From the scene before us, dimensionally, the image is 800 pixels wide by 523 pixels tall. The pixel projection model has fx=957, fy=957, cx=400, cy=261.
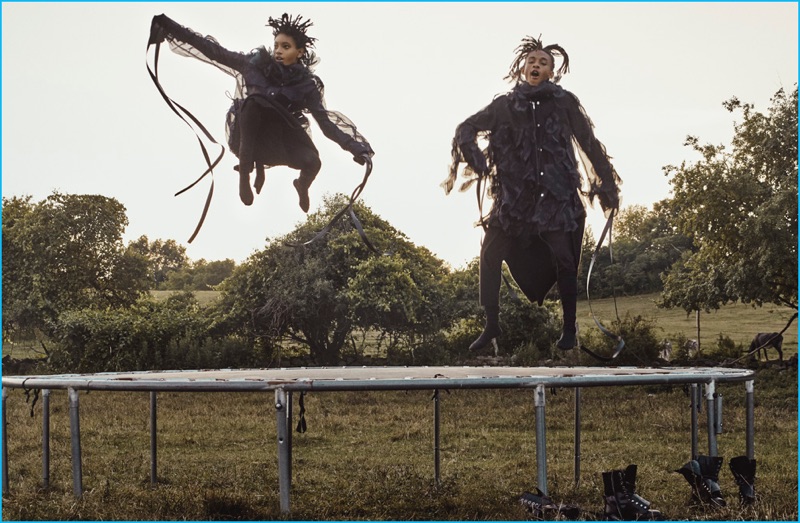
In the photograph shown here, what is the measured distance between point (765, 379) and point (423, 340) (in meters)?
3.97

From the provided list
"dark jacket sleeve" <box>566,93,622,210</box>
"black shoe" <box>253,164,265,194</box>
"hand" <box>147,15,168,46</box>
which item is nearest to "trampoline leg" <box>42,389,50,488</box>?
"black shoe" <box>253,164,265,194</box>

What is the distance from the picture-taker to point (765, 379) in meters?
10.4

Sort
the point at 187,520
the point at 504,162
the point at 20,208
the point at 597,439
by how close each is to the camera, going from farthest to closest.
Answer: the point at 20,208 < the point at 597,439 < the point at 504,162 < the point at 187,520

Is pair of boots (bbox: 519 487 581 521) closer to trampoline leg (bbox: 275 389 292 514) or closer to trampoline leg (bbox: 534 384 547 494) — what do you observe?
trampoline leg (bbox: 534 384 547 494)

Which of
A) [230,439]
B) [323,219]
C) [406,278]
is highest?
[323,219]

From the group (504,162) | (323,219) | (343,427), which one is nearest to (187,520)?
(504,162)

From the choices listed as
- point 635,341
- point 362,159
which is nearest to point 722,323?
point 635,341

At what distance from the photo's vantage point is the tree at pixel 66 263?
12.1 m

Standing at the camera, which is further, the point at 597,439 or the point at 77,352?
the point at 77,352

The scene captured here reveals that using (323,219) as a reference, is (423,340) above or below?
below

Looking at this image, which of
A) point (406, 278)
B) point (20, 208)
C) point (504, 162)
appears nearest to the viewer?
point (504, 162)

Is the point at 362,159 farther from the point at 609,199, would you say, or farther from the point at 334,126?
the point at 609,199

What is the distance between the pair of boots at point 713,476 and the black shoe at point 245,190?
8.97ft

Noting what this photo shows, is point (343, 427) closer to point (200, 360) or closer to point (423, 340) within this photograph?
point (423, 340)
